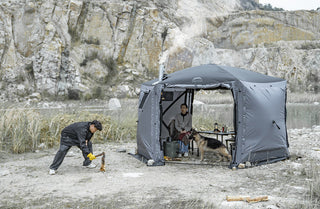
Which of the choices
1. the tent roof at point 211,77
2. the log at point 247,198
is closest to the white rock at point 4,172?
the tent roof at point 211,77

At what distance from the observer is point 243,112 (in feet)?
22.5

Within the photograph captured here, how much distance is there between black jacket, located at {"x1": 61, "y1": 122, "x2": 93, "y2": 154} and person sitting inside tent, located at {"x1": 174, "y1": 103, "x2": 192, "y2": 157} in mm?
2704

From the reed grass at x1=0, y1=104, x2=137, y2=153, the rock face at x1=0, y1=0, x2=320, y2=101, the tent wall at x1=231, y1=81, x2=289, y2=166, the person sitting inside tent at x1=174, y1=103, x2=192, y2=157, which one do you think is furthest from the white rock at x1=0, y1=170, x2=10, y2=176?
the rock face at x1=0, y1=0, x2=320, y2=101

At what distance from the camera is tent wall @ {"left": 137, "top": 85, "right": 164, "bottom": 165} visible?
732cm

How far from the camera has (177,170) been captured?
6680mm


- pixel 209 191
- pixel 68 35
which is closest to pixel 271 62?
pixel 68 35

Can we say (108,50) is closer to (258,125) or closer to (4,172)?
(4,172)

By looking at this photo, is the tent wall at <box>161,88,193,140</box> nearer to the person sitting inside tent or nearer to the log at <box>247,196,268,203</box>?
the person sitting inside tent

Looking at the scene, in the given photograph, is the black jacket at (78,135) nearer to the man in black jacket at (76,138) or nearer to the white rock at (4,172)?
the man in black jacket at (76,138)

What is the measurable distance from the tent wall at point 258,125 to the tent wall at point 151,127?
1.77 m

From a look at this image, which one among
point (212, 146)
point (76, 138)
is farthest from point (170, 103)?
point (76, 138)

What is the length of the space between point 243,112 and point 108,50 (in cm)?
2784

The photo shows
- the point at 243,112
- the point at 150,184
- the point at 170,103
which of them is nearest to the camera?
the point at 150,184

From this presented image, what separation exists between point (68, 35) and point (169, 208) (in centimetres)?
2983
